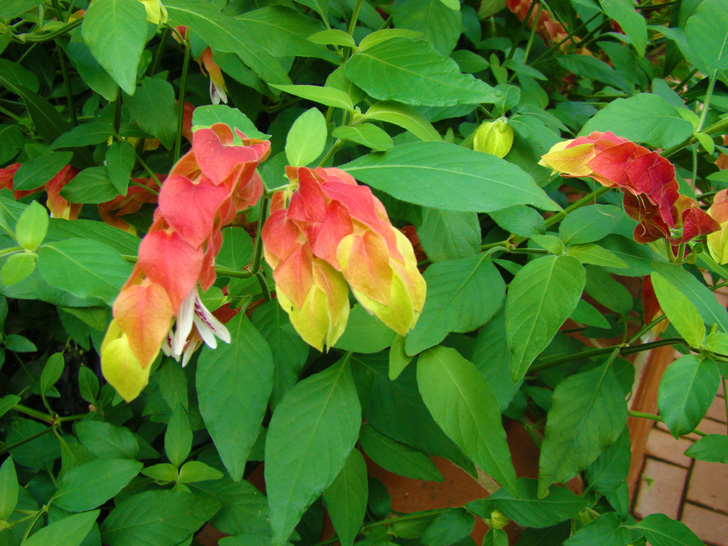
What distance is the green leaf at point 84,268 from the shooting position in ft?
1.02

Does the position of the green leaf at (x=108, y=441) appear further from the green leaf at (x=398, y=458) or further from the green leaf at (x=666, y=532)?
the green leaf at (x=666, y=532)

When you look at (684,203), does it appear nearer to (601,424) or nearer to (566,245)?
(566,245)

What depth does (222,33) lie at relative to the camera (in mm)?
500

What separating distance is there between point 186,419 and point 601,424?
1.58 ft

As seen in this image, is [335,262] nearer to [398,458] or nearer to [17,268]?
[17,268]

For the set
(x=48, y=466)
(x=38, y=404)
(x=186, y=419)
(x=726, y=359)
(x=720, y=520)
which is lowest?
(x=720, y=520)

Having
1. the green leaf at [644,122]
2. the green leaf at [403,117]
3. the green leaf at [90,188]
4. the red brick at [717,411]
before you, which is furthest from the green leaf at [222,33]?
the red brick at [717,411]

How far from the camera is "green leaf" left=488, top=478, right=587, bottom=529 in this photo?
0.62 metres

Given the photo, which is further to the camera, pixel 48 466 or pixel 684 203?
pixel 48 466

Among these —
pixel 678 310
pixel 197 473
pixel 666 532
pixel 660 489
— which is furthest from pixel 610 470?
pixel 660 489

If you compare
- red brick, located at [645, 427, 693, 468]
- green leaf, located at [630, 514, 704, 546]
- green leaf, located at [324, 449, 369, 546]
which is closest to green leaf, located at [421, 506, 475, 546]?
green leaf, located at [324, 449, 369, 546]

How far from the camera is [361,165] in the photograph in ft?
1.36

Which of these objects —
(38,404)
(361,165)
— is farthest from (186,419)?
(38,404)

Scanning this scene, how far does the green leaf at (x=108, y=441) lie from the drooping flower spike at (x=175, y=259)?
1.40 feet
